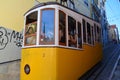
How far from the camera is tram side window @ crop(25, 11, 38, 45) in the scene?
26.1 feet

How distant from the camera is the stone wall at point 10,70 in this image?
8.13 m

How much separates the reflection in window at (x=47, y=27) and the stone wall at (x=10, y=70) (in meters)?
1.88

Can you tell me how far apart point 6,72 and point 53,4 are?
310 centimetres

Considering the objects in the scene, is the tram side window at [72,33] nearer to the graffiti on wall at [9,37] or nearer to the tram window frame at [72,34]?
the tram window frame at [72,34]

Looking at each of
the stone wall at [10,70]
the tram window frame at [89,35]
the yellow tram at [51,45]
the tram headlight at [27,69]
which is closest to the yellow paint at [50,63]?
the yellow tram at [51,45]

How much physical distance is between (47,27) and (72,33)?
53.0 inches

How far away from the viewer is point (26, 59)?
25.7ft

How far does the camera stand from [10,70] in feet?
27.9

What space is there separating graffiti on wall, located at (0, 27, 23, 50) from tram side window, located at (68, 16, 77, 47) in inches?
89.6

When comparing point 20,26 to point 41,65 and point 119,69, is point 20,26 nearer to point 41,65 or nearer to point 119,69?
point 41,65

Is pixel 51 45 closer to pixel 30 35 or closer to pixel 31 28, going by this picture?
pixel 30 35

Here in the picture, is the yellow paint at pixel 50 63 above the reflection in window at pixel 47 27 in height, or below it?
below

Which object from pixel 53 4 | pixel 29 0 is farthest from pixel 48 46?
pixel 29 0

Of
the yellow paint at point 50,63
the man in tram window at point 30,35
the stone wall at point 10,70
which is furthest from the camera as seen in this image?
the stone wall at point 10,70
